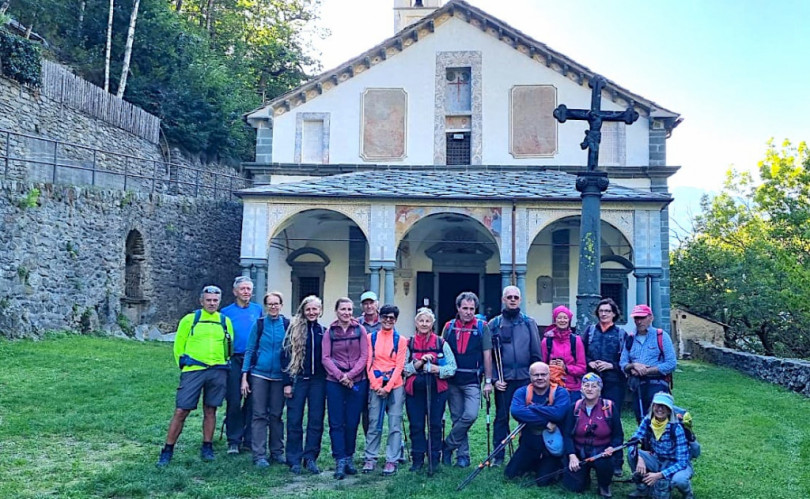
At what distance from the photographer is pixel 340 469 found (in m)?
6.39

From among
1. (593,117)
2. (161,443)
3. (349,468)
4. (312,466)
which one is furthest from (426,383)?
(593,117)

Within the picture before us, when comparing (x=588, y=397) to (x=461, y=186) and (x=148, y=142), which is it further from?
(x=148, y=142)

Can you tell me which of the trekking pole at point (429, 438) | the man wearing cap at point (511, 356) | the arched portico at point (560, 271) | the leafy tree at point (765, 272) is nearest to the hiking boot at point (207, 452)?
the trekking pole at point (429, 438)

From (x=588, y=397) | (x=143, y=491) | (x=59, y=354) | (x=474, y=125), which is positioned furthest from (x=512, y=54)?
(x=143, y=491)

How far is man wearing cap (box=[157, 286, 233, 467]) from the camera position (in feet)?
21.8

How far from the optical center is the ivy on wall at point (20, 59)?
15.9 m

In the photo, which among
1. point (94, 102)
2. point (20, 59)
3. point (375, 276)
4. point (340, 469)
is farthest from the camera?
point (94, 102)

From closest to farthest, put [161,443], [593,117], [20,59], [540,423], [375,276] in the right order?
[540,423] < [161,443] < [593,117] < [20,59] < [375,276]

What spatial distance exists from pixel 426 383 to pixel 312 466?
1.25 metres

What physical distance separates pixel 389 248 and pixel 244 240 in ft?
10.8

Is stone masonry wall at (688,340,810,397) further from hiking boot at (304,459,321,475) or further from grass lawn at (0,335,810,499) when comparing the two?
hiking boot at (304,459,321,475)

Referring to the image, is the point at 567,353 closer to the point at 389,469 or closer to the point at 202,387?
the point at 389,469

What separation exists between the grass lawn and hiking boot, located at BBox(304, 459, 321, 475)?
0.49 feet

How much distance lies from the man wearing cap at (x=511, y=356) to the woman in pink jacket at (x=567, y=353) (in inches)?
Result: 5.0
